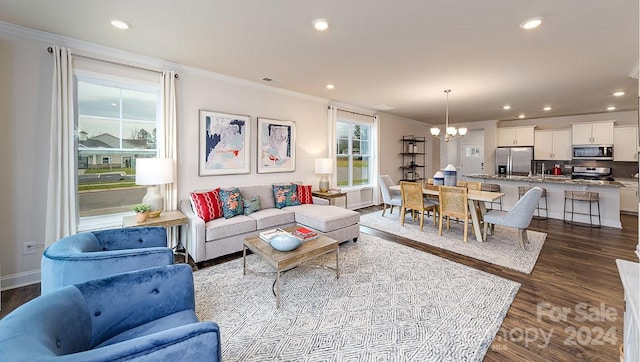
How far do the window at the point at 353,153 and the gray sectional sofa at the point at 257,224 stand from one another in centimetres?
214

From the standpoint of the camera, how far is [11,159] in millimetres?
2680

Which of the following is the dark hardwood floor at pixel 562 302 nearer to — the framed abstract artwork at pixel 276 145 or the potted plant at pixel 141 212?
the potted plant at pixel 141 212

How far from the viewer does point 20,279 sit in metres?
2.73

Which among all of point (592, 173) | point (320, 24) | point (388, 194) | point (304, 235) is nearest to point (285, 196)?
point (304, 235)

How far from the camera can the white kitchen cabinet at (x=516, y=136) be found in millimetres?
7448

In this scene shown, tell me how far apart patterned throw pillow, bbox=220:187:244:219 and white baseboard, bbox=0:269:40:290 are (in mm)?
2006

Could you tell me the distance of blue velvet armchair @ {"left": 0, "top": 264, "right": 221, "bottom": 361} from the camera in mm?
887

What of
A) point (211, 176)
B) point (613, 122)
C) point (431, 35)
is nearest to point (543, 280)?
point (431, 35)

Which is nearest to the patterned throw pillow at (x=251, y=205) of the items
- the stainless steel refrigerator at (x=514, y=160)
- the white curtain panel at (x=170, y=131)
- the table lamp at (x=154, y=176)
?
the white curtain panel at (x=170, y=131)

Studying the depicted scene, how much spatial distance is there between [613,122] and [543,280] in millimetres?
6231

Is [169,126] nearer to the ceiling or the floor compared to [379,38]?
nearer to the floor

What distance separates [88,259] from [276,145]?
136 inches

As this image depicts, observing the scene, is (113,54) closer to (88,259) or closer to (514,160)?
(88,259)

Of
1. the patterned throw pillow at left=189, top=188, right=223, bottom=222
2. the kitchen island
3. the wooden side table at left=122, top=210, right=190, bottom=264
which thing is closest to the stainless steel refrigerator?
the kitchen island
